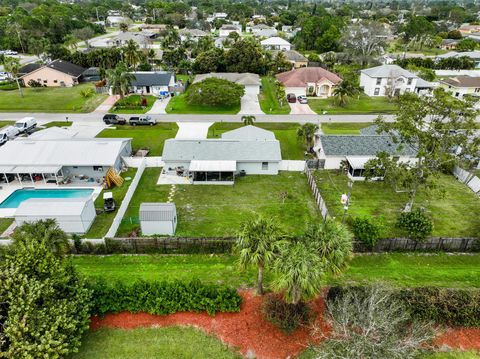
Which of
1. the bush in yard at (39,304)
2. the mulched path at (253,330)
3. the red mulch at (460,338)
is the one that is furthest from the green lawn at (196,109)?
the red mulch at (460,338)

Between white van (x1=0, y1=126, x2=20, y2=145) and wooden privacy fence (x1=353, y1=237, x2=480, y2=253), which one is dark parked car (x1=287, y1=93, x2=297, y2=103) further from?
white van (x1=0, y1=126, x2=20, y2=145)

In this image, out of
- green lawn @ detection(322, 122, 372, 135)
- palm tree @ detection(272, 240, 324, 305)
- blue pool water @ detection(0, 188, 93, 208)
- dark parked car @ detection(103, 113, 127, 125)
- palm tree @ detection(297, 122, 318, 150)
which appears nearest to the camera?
palm tree @ detection(272, 240, 324, 305)

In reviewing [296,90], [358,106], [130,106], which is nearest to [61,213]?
[130,106]

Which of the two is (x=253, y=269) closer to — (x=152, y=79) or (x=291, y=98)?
(x=291, y=98)

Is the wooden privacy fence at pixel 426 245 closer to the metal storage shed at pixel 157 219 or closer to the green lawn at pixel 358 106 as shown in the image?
the metal storage shed at pixel 157 219

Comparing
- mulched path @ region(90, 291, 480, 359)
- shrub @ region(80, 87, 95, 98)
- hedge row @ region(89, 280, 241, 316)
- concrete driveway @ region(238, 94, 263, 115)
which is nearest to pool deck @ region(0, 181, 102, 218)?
hedge row @ region(89, 280, 241, 316)

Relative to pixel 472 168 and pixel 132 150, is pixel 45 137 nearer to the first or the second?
pixel 132 150

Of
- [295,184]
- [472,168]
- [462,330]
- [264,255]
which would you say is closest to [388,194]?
[295,184]
